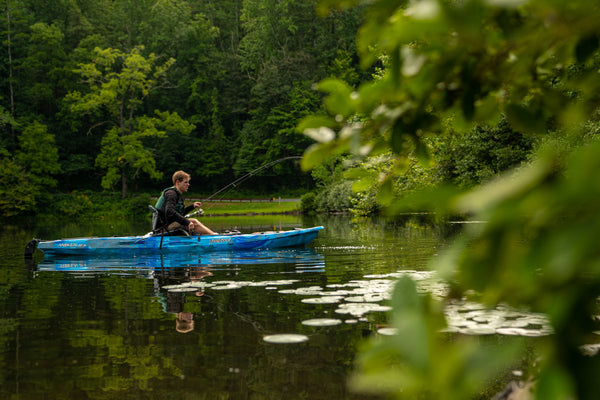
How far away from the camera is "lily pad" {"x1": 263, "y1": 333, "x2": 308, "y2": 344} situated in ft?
14.4

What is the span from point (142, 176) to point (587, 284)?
4970cm

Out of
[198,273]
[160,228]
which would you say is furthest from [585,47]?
[160,228]

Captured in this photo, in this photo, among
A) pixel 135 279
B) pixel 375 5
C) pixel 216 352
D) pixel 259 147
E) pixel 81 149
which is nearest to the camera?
pixel 375 5

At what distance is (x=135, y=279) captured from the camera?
28.2ft

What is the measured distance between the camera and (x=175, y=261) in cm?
1076

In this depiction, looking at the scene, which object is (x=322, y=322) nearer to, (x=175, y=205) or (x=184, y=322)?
(x=184, y=322)

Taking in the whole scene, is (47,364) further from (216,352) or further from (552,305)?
(552,305)

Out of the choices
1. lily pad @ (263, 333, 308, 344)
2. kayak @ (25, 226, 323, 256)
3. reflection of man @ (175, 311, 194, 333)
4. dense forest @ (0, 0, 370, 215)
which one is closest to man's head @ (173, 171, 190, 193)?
kayak @ (25, 226, 323, 256)

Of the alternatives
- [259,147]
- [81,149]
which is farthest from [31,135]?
[259,147]

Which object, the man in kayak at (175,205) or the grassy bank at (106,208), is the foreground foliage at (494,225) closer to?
the man in kayak at (175,205)

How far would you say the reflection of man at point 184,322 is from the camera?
16.6ft

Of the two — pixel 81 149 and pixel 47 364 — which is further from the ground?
pixel 81 149

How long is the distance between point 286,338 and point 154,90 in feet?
162

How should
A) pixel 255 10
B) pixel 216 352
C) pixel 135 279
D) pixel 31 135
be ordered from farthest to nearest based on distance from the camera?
pixel 255 10 → pixel 31 135 → pixel 135 279 → pixel 216 352
